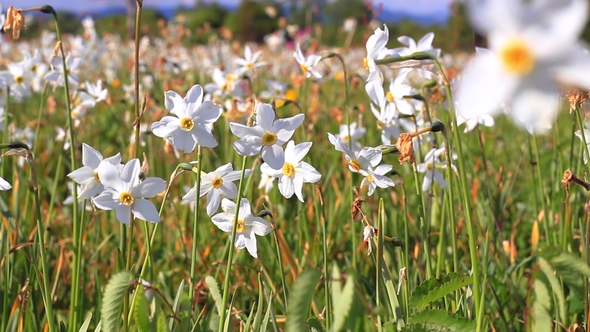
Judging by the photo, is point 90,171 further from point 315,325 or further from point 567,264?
point 567,264

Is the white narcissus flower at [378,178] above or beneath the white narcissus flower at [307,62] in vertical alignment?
beneath

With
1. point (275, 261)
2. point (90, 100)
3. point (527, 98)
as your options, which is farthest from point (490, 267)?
point (90, 100)

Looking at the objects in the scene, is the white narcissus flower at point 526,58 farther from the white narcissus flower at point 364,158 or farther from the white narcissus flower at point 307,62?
the white narcissus flower at point 307,62

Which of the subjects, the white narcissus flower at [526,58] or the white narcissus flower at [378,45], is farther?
the white narcissus flower at [378,45]

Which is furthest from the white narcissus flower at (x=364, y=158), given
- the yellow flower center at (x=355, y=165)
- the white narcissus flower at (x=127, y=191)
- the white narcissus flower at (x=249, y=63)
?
the white narcissus flower at (x=249, y=63)

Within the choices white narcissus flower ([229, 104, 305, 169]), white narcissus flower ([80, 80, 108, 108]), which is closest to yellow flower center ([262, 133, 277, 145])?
white narcissus flower ([229, 104, 305, 169])

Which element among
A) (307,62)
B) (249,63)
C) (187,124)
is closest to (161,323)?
(187,124)

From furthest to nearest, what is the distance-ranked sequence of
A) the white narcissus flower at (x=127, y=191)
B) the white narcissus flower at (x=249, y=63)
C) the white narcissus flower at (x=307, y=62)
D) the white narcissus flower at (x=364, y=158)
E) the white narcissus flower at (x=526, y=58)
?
the white narcissus flower at (x=249, y=63) → the white narcissus flower at (x=307, y=62) → the white narcissus flower at (x=364, y=158) → the white narcissus flower at (x=127, y=191) → the white narcissus flower at (x=526, y=58)

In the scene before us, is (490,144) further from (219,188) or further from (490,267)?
(219,188)
